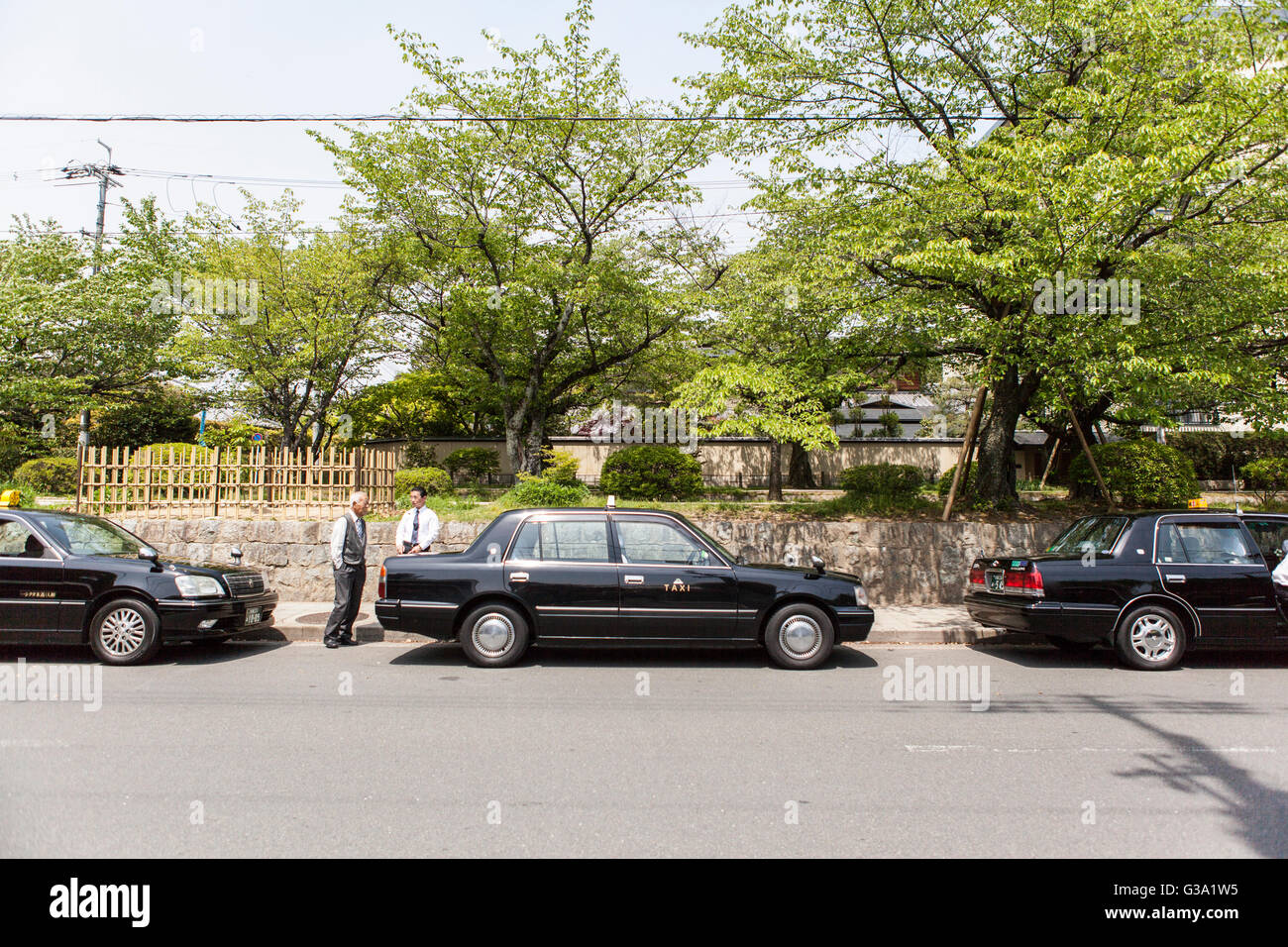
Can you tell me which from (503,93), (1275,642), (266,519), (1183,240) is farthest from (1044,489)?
(266,519)

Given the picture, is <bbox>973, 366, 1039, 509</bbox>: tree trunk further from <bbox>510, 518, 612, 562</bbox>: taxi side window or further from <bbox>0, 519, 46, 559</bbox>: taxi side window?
<bbox>0, 519, 46, 559</bbox>: taxi side window

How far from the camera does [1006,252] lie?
9.68 m

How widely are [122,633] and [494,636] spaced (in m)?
3.76

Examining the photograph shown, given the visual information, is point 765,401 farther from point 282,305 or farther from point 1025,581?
point 282,305

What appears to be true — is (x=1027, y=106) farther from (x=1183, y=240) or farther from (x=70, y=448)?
(x=70, y=448)

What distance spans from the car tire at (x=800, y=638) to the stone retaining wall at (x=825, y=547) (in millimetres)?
4307

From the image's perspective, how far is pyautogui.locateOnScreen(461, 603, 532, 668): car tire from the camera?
7.82 m

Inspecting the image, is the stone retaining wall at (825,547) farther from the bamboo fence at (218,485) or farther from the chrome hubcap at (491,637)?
the chrome hubcap at (491,637)

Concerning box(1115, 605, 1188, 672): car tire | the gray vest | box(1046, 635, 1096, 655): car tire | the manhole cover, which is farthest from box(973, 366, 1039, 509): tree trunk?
the manhole cover

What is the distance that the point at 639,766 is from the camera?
4738 millimetres

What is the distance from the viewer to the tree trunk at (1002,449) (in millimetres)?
13523

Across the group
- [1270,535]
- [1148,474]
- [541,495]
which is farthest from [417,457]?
[1270,535]

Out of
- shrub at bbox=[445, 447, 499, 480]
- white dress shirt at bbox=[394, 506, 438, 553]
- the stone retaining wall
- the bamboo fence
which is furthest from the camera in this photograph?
shrub at bbox=[445, 447, 499, 480]

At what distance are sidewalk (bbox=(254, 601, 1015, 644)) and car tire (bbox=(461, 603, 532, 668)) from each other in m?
2.11
